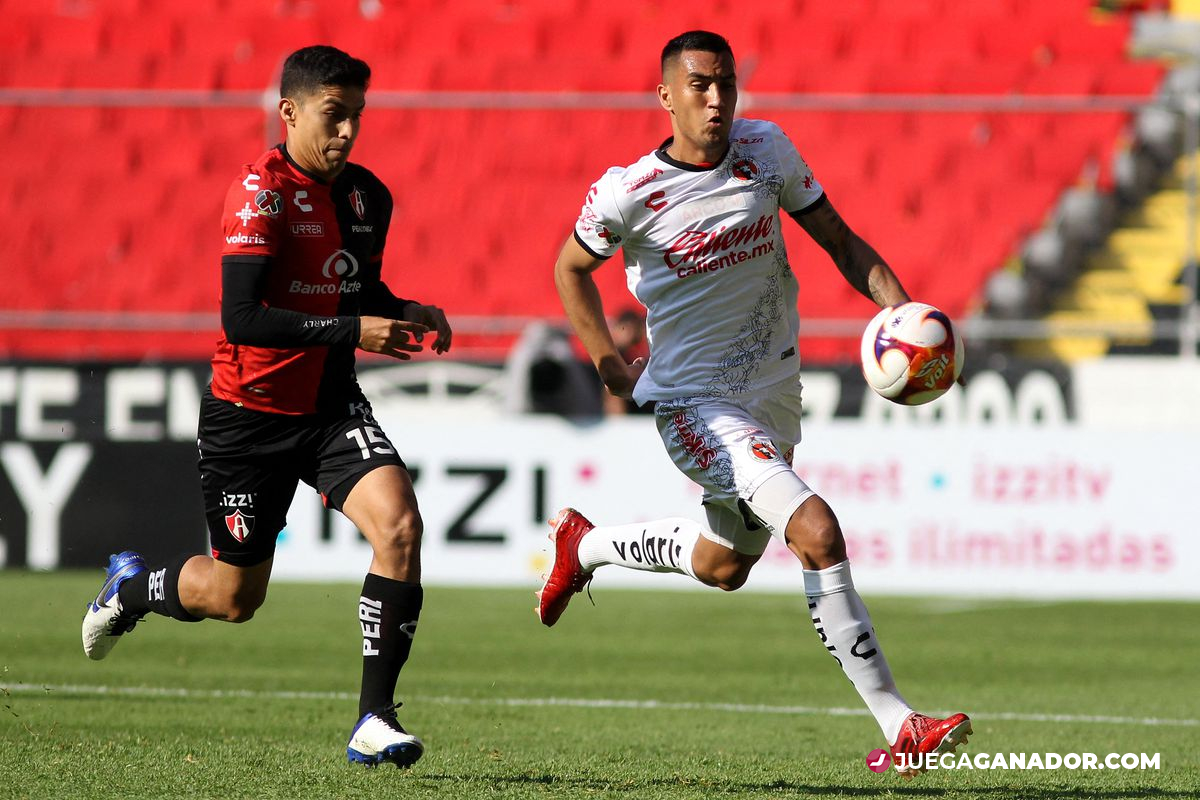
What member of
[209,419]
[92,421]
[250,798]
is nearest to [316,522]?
[92,421]

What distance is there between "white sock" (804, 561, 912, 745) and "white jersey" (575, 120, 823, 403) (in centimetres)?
95

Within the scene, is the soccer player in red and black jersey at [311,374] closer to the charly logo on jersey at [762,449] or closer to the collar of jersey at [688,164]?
the collar of jersey at [688,164]

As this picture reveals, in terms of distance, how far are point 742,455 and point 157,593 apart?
2280 millimetres

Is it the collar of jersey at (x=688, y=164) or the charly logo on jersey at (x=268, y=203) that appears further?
the collar of jersey at (x=688, y=164)

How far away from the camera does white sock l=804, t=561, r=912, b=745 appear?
5094mm

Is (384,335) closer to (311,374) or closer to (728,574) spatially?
(311,374)

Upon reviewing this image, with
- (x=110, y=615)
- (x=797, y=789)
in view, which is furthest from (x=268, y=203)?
(x=797, y=789)

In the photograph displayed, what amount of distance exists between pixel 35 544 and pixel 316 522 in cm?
214

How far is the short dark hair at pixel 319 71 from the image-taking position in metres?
5.60

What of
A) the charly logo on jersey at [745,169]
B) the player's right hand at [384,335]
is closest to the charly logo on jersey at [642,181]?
the charly logo on jersey at [745,169]

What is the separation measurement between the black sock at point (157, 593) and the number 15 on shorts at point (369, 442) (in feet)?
3.14

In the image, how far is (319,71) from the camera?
5605 millimetres

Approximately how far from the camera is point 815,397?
12.7 m

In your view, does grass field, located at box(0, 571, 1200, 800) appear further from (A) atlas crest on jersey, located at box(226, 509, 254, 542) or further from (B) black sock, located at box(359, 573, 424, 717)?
(A) atlas crest on jersey, located at box(226, 509, 254, 542)
